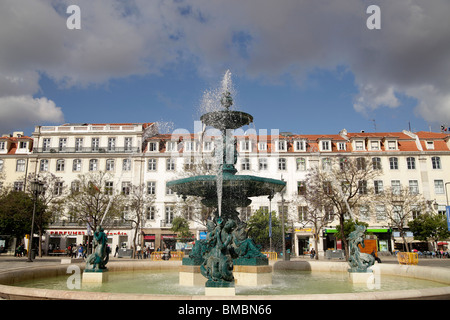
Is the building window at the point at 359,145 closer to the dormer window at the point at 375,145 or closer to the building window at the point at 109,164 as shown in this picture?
the dormer window at the point at 375,145

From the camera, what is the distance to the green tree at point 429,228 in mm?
36781

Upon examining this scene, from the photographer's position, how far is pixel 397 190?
43875 mm

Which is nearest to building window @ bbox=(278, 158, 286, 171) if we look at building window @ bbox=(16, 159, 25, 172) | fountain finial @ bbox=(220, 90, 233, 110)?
building window @ bbox=(16, 159, 25, 172)

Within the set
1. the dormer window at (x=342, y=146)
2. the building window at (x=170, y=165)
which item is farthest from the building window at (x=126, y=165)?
the dormer window at (x=342, y=146)

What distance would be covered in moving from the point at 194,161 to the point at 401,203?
76.9ft

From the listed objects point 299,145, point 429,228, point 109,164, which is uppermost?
point 299,145

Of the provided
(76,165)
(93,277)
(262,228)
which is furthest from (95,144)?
(93,277)

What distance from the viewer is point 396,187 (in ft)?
147

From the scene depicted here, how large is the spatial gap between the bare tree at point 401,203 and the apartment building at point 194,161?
1.67 meters

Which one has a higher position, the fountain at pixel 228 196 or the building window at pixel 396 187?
the building window at pixel 396 187

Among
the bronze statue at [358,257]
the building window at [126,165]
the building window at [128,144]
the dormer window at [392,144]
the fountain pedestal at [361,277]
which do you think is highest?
the building window at [128,144]

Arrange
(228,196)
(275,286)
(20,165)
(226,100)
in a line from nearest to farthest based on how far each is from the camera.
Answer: (275,286) < (228,196) < (226,100) < (20,165)

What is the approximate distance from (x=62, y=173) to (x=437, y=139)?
47.1 metres

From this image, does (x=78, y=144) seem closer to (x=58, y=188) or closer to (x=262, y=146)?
(x=58, y=188)
